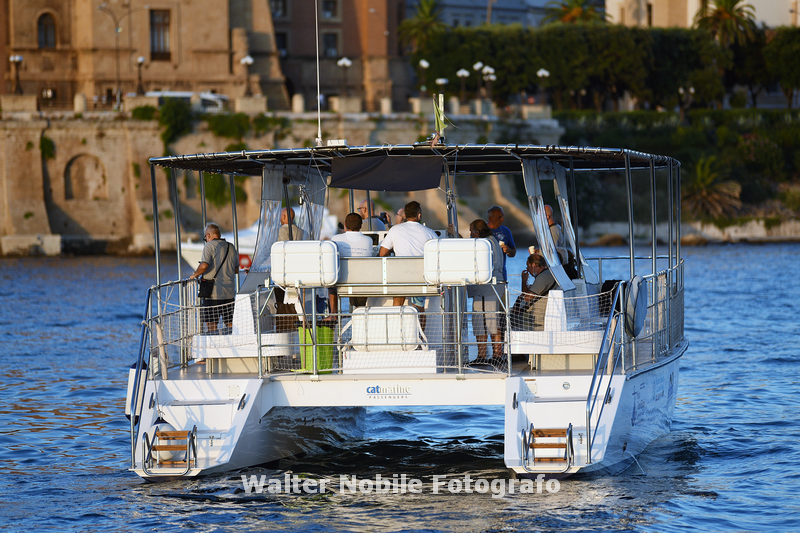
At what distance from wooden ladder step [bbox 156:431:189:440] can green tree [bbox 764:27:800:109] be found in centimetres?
6553

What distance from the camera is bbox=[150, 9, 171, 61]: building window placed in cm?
5528

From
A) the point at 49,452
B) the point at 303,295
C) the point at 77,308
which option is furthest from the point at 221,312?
the point at 77,308

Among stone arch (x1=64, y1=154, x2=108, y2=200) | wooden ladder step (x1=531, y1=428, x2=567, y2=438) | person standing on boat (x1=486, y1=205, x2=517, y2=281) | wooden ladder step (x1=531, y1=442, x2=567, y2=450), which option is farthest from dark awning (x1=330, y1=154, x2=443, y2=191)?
stone arch (x1=64, y1=154, x2=108, y2=200)

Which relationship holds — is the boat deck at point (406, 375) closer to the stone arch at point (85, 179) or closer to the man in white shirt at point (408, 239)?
the man in white shirt at point (408, 239)

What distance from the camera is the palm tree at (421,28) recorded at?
219 ft

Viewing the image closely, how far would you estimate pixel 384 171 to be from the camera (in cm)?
1051

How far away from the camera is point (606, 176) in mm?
60562

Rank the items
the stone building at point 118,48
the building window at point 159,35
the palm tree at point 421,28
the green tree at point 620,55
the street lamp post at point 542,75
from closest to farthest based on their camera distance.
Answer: the stone building at point 118,48
the building window at point 159,35
the street lamp post at point 542,75
the green tree at point 620,55
the palm tree at point 421,28

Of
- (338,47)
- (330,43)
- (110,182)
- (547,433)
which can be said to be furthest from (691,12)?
(547,433)

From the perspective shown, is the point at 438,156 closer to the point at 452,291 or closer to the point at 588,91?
the point at 452,291

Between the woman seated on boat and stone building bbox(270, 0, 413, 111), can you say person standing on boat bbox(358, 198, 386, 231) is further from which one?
stone building bbox(270, 0, 413, 111)

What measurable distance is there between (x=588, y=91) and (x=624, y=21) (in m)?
12.0

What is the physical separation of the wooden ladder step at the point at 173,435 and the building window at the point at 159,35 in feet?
160

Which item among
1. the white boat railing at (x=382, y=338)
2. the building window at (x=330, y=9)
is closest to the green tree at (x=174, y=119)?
the building window at (x=330, y=9)
